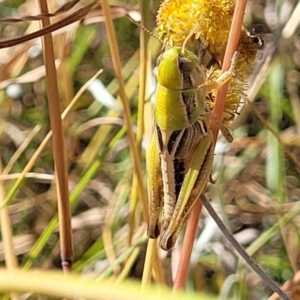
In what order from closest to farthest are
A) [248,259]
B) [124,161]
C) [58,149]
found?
[248,259], [58,149], [124,161]

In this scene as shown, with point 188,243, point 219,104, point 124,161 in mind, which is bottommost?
point 124,161

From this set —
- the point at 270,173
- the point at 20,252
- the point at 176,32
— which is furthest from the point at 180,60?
the point at 20,252

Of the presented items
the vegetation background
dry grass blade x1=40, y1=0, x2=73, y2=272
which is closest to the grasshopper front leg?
dry grass blade x1=40, y1=0, x2=73, y2=272

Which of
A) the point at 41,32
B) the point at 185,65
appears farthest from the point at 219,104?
the point at 41,32

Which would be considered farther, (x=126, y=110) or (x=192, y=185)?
(x=126, y=110)

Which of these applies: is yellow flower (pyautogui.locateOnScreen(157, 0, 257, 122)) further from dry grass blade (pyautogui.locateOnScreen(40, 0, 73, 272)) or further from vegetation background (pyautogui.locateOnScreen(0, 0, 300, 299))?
vegetation background (pyautogui.locateOnScreen(0, 0, 300, 299))

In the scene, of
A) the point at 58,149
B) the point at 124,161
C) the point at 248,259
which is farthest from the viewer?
the point at 124,161

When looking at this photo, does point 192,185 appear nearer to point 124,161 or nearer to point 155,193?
point 155,193

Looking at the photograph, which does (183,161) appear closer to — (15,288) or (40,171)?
(15,288)

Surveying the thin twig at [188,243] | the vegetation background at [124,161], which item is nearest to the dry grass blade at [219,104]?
the thin twig at [188,243]
